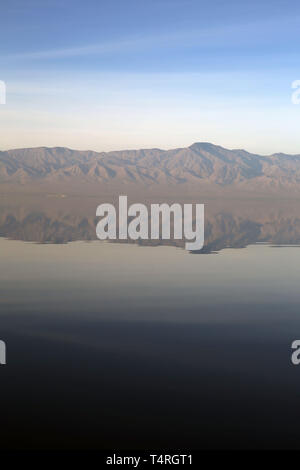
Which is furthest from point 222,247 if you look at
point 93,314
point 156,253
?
point 93,314

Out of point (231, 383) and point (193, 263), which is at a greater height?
point (193, 263)

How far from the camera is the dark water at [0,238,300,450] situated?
10039 millimetres

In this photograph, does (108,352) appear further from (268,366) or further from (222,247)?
(222,247)

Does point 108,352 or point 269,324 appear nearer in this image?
point 108,352

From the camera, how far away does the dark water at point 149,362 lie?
10.0 meters

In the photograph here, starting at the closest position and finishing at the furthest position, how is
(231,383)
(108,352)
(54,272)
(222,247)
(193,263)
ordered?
(231,383) < (108,352) < (54,272) < (193,263) < (222,247)

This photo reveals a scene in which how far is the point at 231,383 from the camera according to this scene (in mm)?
11922

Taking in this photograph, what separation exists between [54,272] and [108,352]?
12.6 m

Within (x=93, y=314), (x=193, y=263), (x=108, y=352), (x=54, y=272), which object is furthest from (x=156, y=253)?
(x=108, y=352)

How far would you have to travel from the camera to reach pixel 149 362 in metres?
13.1

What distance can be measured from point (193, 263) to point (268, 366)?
16254 millimetres

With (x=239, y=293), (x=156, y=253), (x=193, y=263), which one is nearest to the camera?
(x=239, y=293)
